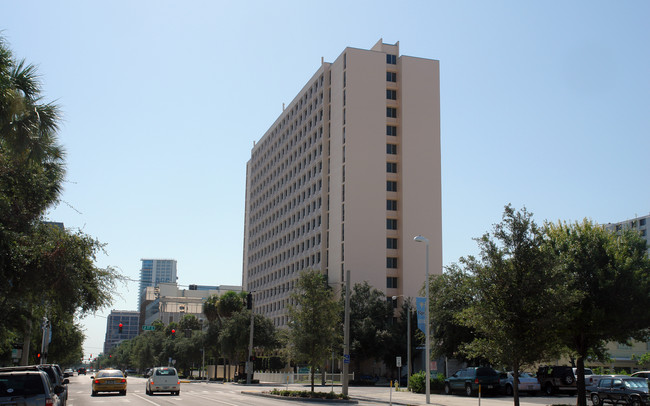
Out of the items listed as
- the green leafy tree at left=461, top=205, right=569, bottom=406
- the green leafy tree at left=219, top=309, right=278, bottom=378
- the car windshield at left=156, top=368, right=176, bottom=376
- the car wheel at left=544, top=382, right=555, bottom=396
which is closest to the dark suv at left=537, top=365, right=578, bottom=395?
the car wheel at left=544, top=382, right=555, bottom=396

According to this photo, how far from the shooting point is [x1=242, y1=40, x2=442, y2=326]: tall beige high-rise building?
7800cm

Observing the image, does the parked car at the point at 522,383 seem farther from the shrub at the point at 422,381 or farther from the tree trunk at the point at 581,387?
the tree trunk at the point at 581,387

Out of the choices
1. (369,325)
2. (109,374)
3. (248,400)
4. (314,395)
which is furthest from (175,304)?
(248,400)

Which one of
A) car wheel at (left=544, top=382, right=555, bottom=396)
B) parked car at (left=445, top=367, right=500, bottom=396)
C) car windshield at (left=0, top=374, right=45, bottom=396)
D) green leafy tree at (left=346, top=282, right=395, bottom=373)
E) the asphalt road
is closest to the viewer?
car windshield at (left=0, top=374, right=45, bottom=396)

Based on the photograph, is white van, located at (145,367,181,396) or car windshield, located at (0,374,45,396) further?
white van, located at (145,367,181,396)

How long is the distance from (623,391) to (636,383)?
750 millimetres

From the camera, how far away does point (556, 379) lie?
4106 centimetres

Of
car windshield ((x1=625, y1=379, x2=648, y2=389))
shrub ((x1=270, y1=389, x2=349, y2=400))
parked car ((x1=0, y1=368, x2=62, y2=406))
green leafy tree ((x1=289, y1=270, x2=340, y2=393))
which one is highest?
green leafy tree ((x1=289, y1=270, x2=340, y2=393))

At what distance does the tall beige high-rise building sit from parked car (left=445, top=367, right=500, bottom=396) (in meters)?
35.0

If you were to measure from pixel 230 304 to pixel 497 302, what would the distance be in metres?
62.1

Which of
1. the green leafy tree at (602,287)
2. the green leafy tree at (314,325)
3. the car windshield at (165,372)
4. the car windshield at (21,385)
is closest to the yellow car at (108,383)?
the car windshield at (165,372)

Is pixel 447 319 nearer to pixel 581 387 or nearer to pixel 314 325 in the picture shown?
pixel 314 325

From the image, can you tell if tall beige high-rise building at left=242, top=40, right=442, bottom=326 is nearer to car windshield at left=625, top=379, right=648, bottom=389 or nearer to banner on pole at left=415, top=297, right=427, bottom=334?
banner on pole at left=415, top=297, right=427, bottom=334

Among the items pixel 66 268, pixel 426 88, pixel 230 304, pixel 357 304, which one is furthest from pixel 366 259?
pixel 66 268
